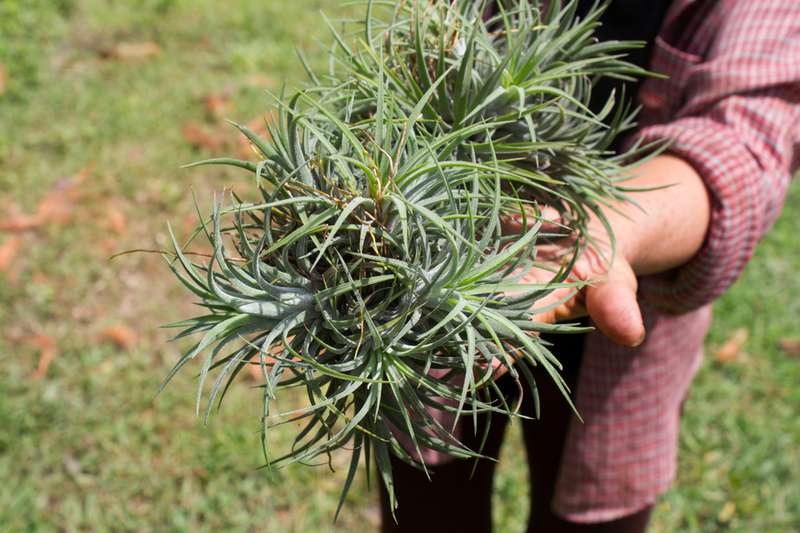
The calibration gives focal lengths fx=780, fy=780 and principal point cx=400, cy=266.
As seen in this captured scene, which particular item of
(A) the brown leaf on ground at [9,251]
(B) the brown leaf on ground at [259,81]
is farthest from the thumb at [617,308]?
(B) the brown leaf on ground at [259,81]

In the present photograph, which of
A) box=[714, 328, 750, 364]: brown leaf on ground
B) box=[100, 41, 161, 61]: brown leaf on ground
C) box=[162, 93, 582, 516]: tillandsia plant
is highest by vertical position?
box=[162, 93, 582, 516]: tillandsia plant

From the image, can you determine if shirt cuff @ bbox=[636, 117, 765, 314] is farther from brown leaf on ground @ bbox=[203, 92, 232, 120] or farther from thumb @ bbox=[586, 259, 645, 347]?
brown leaf on ground @ bbox=[203, 92, 232, 120]

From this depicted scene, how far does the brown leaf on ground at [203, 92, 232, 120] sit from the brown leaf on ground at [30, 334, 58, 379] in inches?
49.3

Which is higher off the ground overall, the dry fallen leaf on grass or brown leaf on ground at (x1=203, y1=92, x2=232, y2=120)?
brown leaf on ground at (x1=203, y1=92, x2=232, y2=120)

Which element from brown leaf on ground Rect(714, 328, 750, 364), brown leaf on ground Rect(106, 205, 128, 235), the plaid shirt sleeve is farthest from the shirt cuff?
brown leaf on ground Rect(106, 205, 128, 235)

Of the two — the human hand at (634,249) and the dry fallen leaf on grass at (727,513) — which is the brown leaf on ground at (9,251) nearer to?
the human hand at (634,249)

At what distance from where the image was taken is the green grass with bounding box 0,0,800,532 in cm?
229

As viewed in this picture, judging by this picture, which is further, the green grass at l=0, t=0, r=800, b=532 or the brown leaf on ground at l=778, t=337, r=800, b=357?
the brown leaf on ground at l=778, t=337, r=800, b=357

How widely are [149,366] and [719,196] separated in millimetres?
1901

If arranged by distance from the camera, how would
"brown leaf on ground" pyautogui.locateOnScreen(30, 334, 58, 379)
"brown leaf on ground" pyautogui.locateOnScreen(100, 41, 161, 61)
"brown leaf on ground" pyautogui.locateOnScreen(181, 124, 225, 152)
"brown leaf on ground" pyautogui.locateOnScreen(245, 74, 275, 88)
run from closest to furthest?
"brown leaf on ground" pyautogui.locateOnScreen(30, 334, 58, 379) → "brown leaf on ground" pyautogui.locateOnScreen(181, 124, 225, 152) → "brown leaf on ground" pyautogui.locateOnScreen(245, 74, 275, 88) → "brown leaf on ground" pyautogui.locateOnScreen(100, 41, 161, 61)

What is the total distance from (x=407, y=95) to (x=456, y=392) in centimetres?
37

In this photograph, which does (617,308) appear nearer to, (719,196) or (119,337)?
(719,196)

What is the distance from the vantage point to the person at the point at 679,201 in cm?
127

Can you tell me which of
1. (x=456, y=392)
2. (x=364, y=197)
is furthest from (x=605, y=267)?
(x=364, y=197)
